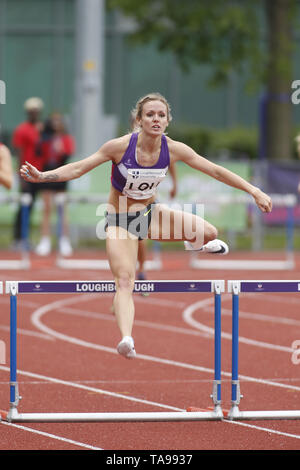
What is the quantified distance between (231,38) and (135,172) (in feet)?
51.4

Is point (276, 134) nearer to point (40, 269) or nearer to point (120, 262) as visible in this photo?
point (40, 269)

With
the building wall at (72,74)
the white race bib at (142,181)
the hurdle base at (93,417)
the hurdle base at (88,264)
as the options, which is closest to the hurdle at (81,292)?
the hurdle base at (93,417)

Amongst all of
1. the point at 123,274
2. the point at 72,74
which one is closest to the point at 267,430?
the point at 123,274

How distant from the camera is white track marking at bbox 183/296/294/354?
9586 millimetres

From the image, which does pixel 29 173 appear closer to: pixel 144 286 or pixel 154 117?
pixel 154 117

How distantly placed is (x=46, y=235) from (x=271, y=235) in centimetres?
469

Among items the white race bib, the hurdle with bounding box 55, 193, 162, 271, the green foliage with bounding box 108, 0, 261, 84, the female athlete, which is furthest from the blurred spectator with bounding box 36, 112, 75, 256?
the white race bib

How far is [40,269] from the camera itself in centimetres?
1498

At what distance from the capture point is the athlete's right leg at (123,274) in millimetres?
6532

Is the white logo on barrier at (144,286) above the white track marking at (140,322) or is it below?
below

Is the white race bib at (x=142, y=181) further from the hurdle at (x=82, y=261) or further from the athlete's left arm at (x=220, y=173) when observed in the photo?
the hurdle at (x=82, y=261)

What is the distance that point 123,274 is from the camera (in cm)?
670

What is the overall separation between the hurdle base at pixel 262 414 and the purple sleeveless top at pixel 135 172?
57.3 inches
